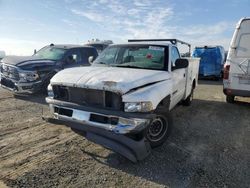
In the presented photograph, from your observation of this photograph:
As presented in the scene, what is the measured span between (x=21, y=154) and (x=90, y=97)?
59.0 inches

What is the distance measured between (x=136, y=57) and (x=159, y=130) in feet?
5.22

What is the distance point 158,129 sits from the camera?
14.0 feet

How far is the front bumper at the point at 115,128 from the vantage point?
133 inches

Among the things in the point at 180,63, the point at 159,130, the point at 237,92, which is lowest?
the point at 159,130

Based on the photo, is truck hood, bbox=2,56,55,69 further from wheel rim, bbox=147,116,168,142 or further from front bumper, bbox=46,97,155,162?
wheel rim, bbox=147,116,168,142

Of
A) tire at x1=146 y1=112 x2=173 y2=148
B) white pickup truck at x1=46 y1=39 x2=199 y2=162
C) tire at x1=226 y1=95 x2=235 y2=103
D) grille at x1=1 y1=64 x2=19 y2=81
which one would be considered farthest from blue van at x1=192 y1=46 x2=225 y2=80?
tire at x1=146 y1=112 x2=173 y2=148

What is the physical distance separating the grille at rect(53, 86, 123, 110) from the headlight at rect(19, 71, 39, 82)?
12.8ft

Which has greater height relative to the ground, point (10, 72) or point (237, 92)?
point (10, 72)

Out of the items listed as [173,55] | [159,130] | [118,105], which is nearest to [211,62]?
[173,55]

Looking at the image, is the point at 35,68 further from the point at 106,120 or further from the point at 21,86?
the point at 106,120

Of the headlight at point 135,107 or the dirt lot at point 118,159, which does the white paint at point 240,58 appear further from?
the headlight at point 135,107

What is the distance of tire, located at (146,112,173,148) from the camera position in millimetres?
4102

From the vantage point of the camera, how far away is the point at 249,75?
22.1 ft

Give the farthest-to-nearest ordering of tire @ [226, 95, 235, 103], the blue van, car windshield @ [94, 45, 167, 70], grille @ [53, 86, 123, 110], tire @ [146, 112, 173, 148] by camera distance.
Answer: the blue van
tire @ [226, 95, 235, 103]
car windshield @ [94, 45, 167, 70]
tire @ [146, 112, 173, 148]
grille @ [53, 86, 123, 110]
